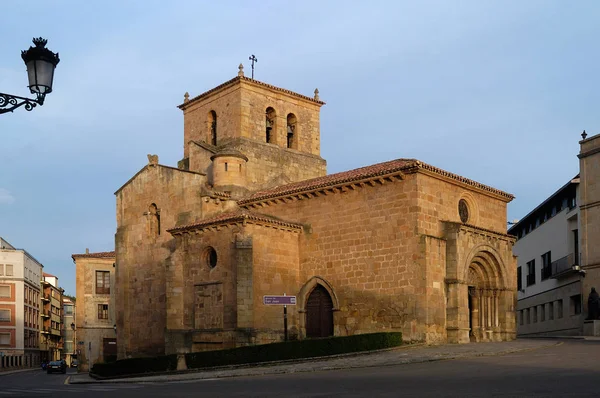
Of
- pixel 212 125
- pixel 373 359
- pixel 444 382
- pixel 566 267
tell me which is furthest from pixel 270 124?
pixel 444 382

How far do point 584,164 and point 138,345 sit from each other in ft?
74.8

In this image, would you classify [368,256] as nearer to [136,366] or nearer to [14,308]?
[136,366]

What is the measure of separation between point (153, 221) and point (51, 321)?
62774 mm

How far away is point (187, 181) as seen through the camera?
105 feet

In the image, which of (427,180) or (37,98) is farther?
(427,180)

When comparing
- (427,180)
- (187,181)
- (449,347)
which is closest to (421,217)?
(427,180)

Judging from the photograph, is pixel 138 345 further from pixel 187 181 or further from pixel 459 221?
pixel 459 221

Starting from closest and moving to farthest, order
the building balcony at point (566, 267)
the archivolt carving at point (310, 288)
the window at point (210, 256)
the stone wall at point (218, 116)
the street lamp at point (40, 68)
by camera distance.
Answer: the street lamp at point (40, 68)
the archivolt carving at point (310, 288)
the window at point (210, 256)
the stone wall at point (218, 116)
the building balcony at point (566, 267)

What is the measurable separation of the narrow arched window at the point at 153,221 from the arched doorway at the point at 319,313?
372 inches

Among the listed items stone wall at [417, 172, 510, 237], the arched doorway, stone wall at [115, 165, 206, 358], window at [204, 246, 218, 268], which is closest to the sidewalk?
stone wall at [417, 172, 510, 237]

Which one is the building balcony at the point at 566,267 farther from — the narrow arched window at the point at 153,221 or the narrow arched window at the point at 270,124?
the narrow arched window at the point at 153,221

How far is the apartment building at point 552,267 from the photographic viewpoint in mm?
38344

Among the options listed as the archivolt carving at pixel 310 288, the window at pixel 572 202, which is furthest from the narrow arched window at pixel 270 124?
the window at pixel 572 202

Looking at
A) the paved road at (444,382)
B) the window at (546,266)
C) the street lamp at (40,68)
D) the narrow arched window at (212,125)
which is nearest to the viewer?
the street lamp at (40,68)
